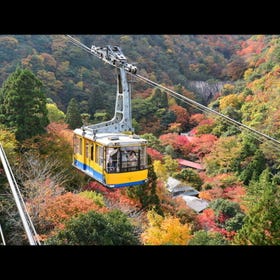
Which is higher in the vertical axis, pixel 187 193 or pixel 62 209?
pixel 62 209

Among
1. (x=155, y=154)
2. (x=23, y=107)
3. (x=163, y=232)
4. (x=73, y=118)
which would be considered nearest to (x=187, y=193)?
(x=155, y=154)

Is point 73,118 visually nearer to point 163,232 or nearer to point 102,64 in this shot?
point 163,232

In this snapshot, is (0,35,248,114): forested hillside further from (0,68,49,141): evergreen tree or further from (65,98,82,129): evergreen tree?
(0,68,49,141): evergreen tree

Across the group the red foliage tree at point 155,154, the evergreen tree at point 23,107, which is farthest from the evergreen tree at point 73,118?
the red foliage tree at point 155,154

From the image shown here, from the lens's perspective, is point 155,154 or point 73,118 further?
point 155,154
